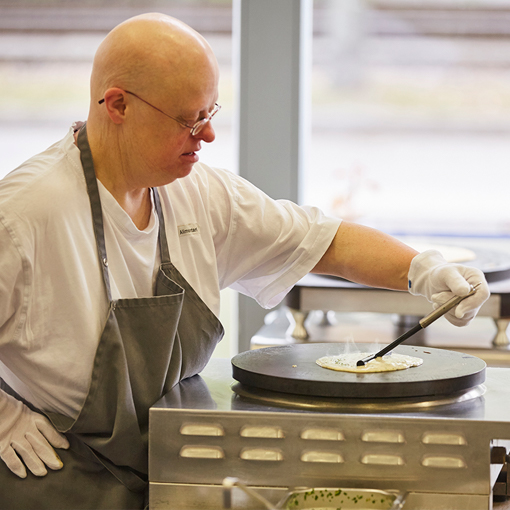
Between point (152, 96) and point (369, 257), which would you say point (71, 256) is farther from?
point (369, 257)

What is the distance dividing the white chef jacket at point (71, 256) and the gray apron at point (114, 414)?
0.10ft

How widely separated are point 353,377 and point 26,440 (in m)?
0.63

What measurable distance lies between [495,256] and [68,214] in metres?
1.86

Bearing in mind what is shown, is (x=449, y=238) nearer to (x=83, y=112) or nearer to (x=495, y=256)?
(x=495, y=256)

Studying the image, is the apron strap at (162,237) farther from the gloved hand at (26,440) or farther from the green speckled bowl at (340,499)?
the green speckled bowl at (340,499)

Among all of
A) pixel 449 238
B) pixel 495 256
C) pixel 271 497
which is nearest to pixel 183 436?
pixel 271 497

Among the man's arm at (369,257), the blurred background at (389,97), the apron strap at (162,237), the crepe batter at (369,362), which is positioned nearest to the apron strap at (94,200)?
the apron strap at (162,237)

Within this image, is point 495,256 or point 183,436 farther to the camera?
point 495,256

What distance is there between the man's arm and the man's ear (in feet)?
1.88

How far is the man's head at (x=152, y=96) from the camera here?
4.31 ft

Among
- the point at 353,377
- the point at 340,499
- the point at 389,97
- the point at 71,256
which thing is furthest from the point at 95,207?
the point at 389,97

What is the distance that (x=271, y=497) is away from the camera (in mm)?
1133

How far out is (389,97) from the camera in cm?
333

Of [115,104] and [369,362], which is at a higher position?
[115,104]
